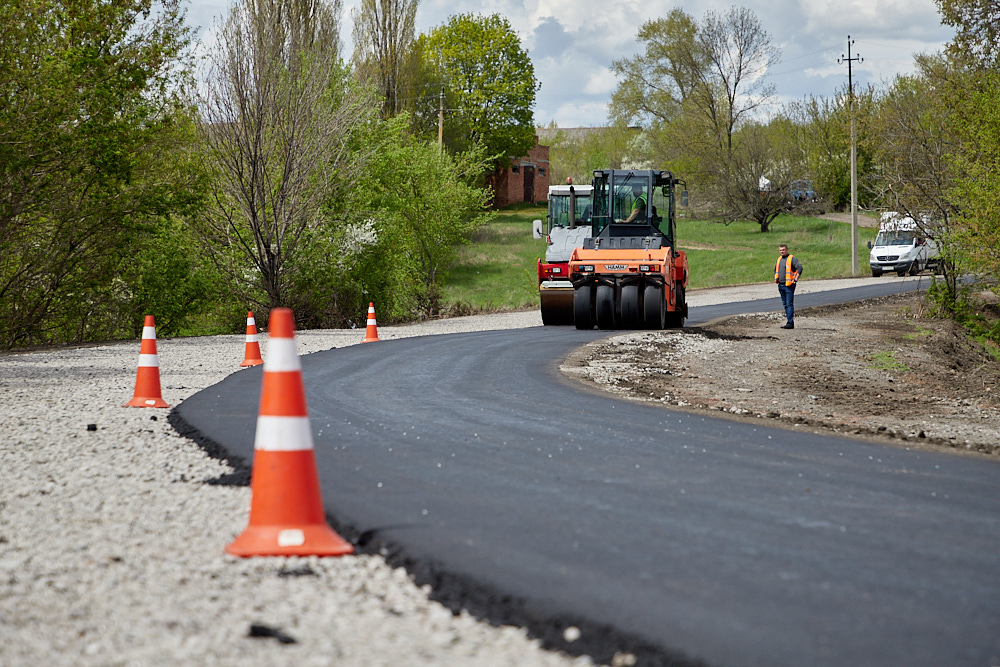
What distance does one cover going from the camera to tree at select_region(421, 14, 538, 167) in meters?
71.8

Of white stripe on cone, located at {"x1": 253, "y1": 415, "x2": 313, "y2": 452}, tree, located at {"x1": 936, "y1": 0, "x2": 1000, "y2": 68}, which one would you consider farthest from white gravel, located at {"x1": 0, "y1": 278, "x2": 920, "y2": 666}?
tree, located at {"x1": 936, "y1": 0, "x2": 1000, "y2": 68}

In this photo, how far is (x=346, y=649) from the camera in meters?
3.19

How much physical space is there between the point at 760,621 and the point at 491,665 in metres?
1.00

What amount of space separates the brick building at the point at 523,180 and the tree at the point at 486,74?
3307 millimetres

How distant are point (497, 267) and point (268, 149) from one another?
30430 mm

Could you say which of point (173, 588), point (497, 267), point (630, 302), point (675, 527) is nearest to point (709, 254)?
point (497, 267)

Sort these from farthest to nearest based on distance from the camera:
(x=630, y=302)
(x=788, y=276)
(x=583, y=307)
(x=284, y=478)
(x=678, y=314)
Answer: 1. (x=788, y=276)
2. (x=678, y=314)
3. (x=583, y=307)
4. (x=630, y=302)
5. (x=284, y=478)

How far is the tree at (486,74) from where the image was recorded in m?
71.8

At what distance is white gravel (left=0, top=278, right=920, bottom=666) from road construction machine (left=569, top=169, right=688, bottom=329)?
44.8 feet

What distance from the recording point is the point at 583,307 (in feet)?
65.7

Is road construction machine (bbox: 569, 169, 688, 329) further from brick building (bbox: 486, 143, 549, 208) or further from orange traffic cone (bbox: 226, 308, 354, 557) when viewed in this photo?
brick building (bbox: 486, 143, 549, 208)

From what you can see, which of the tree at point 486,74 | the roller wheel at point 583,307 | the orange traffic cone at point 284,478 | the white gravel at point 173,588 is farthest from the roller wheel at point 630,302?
the tree at point 486,74

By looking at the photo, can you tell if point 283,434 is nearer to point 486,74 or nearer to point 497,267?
point 497,267

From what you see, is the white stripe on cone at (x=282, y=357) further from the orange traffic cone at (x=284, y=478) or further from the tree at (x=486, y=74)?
the tree at (x=486, y=74)
